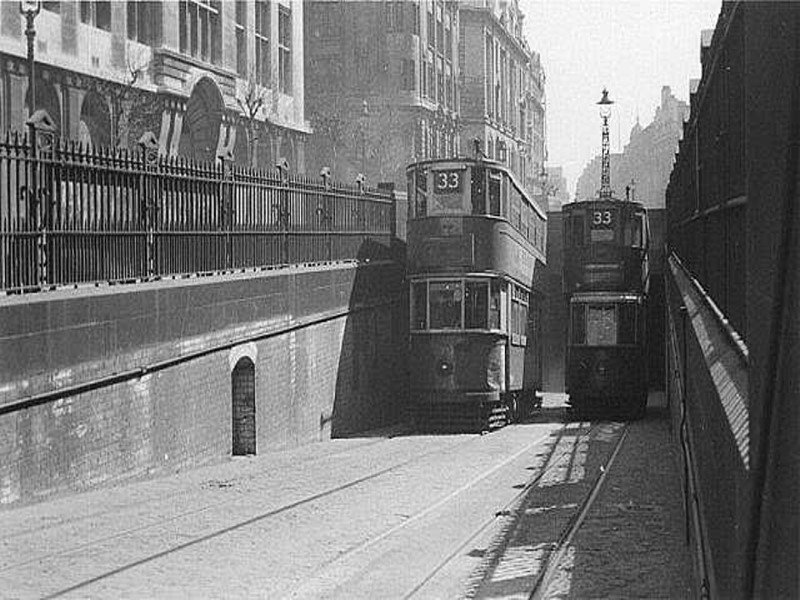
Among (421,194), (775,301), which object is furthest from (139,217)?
(775,301)

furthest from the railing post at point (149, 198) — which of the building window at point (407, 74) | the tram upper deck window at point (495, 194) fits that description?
the building window at point (407, 74)

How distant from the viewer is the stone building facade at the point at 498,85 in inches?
2849

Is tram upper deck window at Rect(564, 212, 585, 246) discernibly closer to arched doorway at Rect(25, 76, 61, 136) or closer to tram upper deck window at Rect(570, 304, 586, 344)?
tram upper deck window at Rect(570, 304, 586, 344)

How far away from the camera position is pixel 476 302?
25469 millimetres

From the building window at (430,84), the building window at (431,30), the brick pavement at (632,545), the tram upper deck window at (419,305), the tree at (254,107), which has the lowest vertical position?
the brick pavement at (632,545)

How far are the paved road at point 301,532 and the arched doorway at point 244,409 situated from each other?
0.48 meters

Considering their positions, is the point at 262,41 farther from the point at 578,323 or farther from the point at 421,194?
the point at 421,194

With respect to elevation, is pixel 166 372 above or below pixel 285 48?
below

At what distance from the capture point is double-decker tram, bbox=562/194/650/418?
29.5m

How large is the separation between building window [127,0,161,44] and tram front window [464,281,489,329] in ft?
39.7

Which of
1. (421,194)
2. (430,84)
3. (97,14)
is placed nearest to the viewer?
(421,194)

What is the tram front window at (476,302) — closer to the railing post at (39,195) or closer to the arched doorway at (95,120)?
the arched doorway at (95,120)

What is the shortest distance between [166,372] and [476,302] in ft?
36.1

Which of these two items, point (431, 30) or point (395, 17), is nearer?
point (395, 17)
